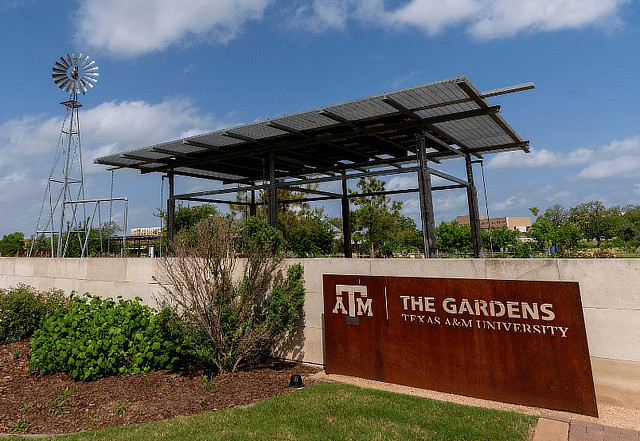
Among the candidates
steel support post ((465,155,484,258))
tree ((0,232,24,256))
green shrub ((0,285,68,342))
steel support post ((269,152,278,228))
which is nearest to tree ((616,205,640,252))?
steel support post ((465,155,484,258))

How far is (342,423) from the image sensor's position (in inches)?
190

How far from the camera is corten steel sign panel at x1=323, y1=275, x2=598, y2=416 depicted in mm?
5098

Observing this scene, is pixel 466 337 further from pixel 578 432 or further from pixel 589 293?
pixel 589 293

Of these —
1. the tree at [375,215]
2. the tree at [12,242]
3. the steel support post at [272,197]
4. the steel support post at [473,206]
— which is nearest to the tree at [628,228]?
the tree at [375,215]

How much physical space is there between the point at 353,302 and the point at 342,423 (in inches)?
93.4

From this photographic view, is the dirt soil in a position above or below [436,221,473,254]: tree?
below

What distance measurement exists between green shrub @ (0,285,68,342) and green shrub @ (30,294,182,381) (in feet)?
8.92

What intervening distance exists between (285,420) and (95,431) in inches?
98.8

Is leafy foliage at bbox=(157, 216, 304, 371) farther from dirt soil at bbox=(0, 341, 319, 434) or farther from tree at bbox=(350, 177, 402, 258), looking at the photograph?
tree at bbox=(350, 177, 402, 258)

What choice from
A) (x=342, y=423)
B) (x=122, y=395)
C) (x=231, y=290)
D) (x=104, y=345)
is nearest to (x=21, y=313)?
(x=104, y=345)

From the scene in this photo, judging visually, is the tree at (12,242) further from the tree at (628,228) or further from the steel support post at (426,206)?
the tree at (628,228)

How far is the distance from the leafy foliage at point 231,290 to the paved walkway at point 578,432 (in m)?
4.50

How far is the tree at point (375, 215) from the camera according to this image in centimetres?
2492

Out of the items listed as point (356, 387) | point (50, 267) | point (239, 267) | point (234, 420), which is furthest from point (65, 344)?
point (50, 267)
